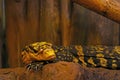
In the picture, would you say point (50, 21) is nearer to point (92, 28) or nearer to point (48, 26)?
point (48, 26)

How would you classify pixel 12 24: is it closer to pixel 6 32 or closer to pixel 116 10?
pixel 6 32

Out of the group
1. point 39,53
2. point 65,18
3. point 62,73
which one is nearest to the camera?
point 62,73

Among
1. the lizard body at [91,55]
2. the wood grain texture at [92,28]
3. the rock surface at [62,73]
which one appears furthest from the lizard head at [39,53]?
the wood grain texture at [92,28]

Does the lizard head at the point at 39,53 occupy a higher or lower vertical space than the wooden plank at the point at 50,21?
lower

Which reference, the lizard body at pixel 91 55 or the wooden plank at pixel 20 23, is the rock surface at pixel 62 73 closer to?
the lizard body at pixel 91 55

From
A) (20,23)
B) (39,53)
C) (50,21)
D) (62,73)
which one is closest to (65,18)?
(50,21)
